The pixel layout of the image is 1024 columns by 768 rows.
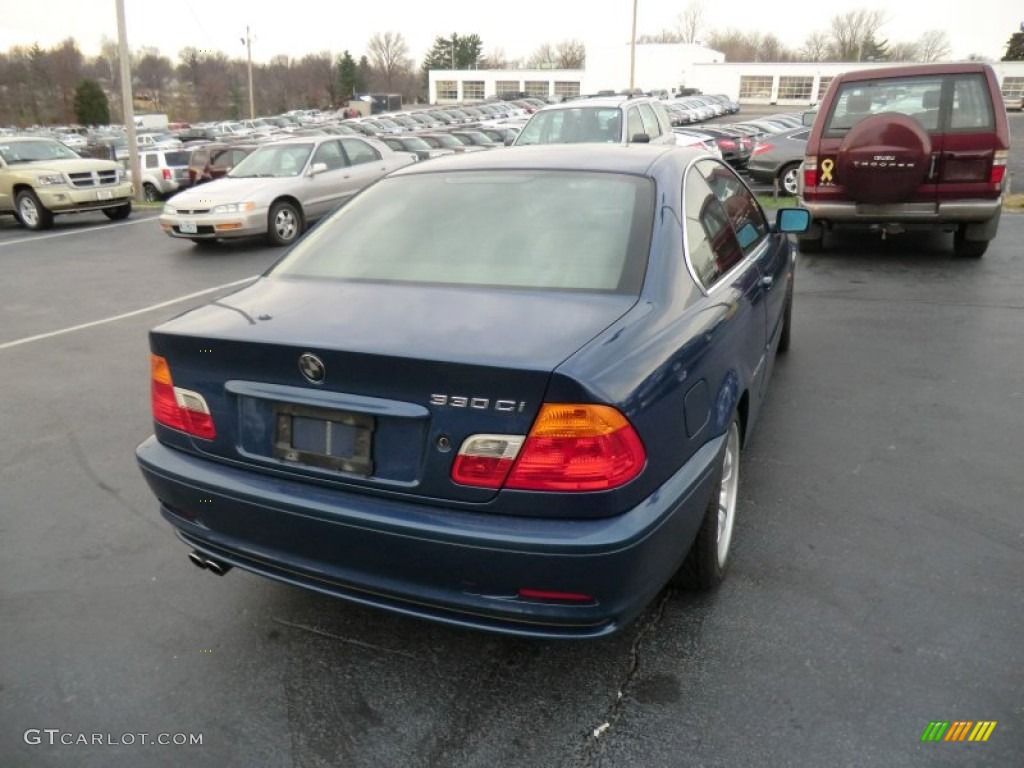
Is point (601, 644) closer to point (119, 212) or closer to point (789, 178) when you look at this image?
point (789, 178)

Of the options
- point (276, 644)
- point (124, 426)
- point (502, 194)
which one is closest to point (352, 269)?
point (502, 194)

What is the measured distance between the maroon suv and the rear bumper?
6383mm

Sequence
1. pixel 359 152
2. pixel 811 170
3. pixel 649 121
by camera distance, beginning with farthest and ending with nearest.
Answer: pixel 359 152, pixel 649 121, pixel 811 170

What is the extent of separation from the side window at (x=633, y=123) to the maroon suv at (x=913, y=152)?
11.9ft

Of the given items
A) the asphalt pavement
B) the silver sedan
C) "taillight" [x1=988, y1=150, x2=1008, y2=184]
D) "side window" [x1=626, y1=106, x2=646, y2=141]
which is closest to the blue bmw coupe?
the asphalt pavement

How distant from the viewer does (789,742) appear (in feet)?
7.49

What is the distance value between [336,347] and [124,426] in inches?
124

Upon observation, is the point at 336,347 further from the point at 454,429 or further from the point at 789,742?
the point at 789,742

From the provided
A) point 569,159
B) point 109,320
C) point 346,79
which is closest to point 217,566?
point 569,159

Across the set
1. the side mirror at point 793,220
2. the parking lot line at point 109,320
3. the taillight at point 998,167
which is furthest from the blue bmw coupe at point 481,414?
the taillight at point 998,167

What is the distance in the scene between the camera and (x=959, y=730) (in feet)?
7.59

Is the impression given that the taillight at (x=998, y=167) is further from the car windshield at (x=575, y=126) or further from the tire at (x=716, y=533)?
the tire at (x=716, y=533)

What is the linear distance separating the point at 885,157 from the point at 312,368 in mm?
7111

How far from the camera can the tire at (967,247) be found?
8.67 m
